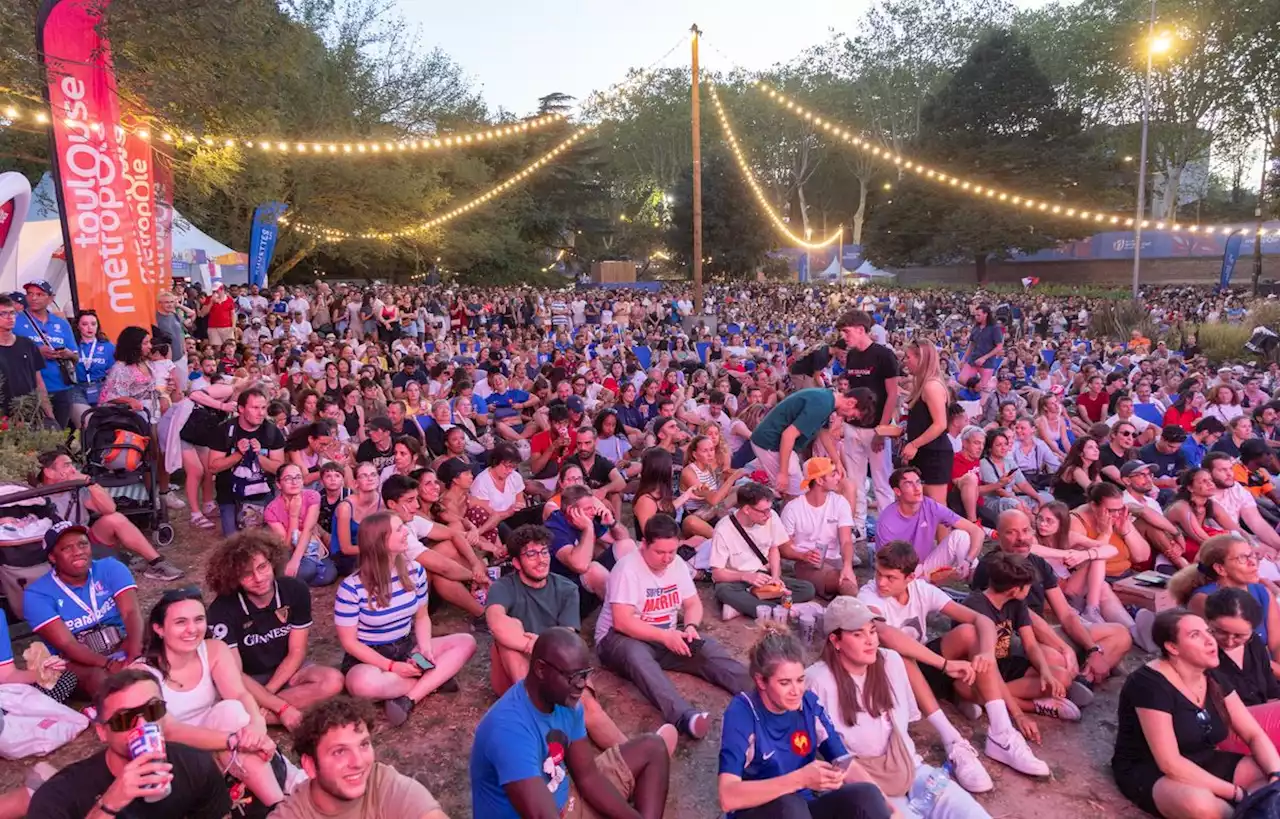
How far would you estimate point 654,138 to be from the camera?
188 feet

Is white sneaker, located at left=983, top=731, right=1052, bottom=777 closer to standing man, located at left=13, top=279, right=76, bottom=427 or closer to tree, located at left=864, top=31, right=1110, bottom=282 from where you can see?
standing man, located at left=13, top=279, right=76, bottom=427

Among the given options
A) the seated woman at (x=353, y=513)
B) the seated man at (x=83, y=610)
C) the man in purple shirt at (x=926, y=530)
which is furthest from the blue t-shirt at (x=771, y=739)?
the seated woman at (x=353, y=513)

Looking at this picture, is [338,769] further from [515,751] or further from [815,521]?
[815,521]

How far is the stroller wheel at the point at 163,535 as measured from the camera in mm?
6473

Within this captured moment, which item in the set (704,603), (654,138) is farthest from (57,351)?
(654,138)

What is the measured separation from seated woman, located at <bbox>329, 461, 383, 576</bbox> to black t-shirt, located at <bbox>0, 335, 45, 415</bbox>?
2964 mm

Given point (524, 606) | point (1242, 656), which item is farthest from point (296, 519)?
point (1242, 656)

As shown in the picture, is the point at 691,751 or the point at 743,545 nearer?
the point at 691,751

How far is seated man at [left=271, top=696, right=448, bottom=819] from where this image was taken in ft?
8.34

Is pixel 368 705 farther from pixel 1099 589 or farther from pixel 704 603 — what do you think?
pixel 1099 589

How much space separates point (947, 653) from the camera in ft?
13.9

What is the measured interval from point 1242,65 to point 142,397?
4579 cm

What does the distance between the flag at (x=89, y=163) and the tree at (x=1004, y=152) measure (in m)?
36.6

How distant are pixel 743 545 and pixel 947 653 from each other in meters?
1.53
